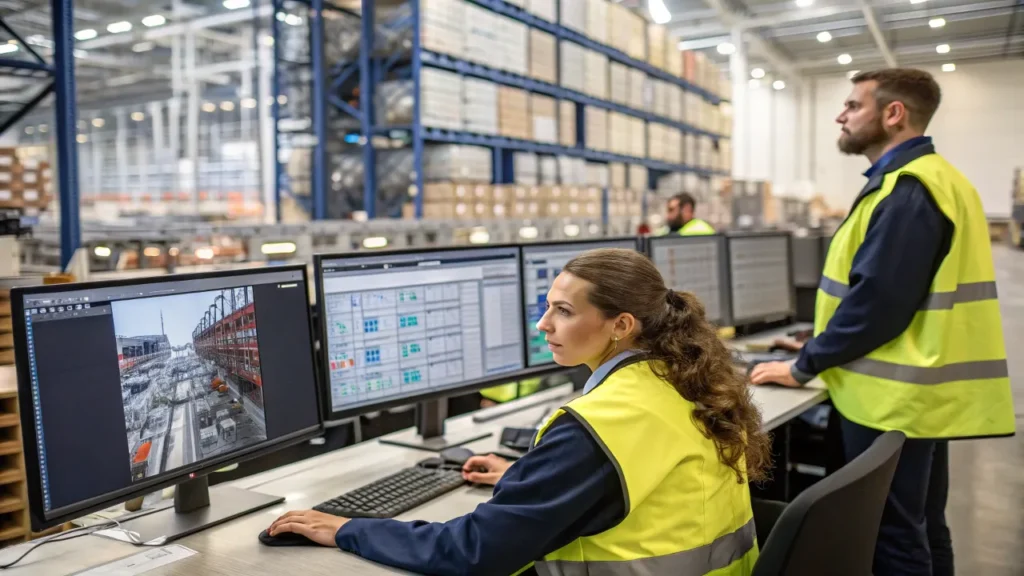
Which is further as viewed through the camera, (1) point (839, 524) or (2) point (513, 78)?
(2) point (513, 78)

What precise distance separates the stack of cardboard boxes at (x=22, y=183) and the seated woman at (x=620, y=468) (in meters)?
6.08

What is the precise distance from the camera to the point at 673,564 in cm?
151

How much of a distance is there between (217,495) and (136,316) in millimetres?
583

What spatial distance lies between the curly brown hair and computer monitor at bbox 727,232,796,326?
2669mm

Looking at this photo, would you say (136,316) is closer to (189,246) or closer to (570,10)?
(189,246)

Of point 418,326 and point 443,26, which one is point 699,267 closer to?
point 418,326

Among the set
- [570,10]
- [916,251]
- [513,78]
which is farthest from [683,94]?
[916,251]

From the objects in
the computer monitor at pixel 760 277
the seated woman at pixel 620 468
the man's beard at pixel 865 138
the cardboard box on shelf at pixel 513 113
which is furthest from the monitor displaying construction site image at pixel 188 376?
the cardboard box on shelf at pixel 513 113

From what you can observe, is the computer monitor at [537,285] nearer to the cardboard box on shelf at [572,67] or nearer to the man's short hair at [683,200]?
the man's short hair at [683,200]

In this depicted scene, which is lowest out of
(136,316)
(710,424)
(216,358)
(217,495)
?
(217,495)

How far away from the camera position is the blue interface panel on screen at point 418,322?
220cm

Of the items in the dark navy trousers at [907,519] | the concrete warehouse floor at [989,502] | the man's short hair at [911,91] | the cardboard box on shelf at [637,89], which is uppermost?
the cardboard box on shelf at [637,89]

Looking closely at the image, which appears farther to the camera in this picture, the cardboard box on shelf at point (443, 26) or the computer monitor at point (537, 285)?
the cardboard box on shelf at point (443, 26)

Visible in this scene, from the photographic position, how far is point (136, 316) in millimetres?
1650
